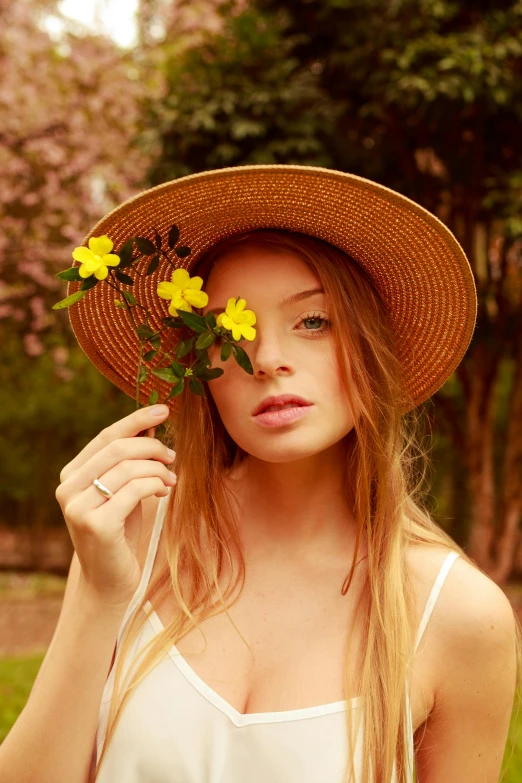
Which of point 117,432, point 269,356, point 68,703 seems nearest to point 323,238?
point 269,356

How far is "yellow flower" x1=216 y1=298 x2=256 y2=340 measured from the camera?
159 cm

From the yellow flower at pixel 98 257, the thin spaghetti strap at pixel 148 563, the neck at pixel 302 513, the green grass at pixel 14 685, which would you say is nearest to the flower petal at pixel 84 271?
the yellow flower at pixel 98 257

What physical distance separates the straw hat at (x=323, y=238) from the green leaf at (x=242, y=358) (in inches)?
14.9

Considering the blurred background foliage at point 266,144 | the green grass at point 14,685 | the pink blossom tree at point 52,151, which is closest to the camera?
the green grass at point 14,685

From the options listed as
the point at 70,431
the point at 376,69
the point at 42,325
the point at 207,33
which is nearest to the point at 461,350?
the point at 376,69

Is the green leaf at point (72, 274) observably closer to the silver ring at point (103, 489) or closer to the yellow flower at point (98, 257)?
the yellow flower at point (98, 257)

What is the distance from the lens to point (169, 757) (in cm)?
161

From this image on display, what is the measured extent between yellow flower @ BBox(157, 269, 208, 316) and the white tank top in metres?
0.76

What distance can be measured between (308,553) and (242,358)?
0.58 meters

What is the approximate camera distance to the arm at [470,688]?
5.58 ft

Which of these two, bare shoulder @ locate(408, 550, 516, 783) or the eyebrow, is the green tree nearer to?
the eyebrow

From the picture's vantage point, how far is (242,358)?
159cm

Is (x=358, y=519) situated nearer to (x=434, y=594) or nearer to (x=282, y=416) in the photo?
(x=434, y=594)

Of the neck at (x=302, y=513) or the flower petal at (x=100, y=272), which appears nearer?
the flower petal at (x=100, y=272)
